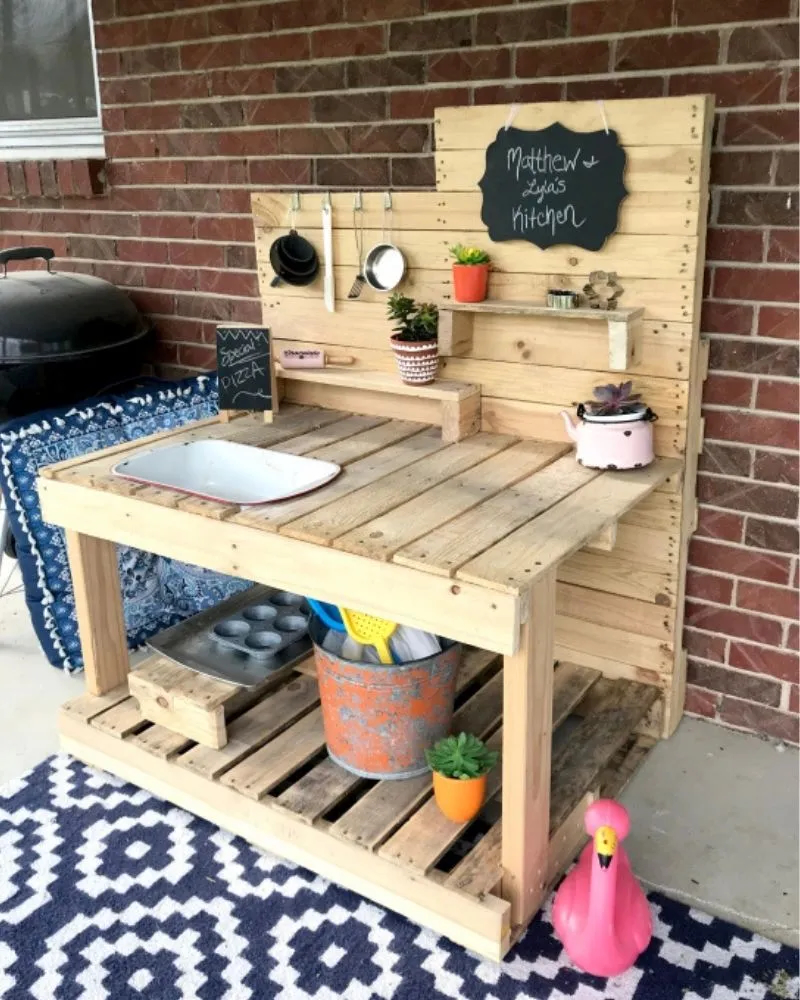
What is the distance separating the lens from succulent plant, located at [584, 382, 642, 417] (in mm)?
2385

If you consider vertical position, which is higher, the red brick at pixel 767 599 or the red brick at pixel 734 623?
the red brick at pixel 767 599

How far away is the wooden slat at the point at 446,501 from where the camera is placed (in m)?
2.00

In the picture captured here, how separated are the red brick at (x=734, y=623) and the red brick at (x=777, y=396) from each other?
57 centimetres

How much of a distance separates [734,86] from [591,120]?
1.10 ft

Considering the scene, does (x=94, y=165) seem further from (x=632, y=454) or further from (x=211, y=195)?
(x=632, y=454)

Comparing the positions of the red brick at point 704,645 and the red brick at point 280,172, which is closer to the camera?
the red brick at point 704,645

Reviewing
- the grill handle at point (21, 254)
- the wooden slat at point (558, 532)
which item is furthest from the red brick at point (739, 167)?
the grill handle at point (21, 254)

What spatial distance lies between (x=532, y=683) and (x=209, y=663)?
1087 mm

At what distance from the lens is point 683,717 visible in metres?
2.87

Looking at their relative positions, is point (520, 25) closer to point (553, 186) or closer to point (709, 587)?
point (553, 186)

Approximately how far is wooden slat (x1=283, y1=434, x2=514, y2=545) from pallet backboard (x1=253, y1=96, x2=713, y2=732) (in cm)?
15

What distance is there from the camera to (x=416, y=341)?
2670 mm

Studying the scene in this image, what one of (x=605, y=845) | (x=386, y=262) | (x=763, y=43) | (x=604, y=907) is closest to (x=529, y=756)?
(x=605, y=845)

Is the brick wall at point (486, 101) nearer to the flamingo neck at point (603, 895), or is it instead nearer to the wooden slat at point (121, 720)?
the flamingo neck at point (603, 895)
